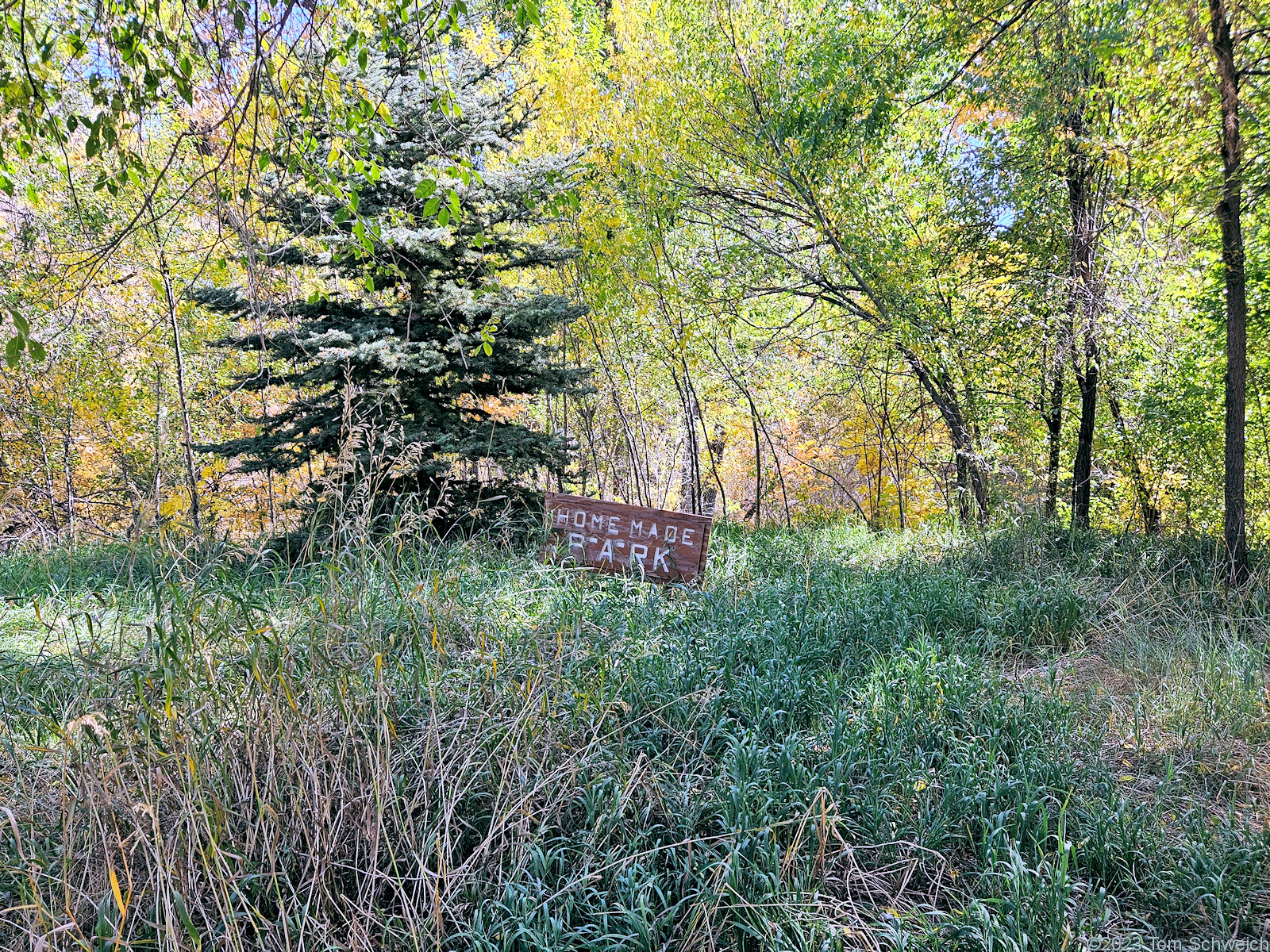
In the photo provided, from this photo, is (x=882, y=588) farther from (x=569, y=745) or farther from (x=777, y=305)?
(x=777, y=305)

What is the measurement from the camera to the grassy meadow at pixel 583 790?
78.2 inches

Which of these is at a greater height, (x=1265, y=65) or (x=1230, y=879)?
(x=1265, y=65)

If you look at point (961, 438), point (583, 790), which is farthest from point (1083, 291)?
point (583, 790)

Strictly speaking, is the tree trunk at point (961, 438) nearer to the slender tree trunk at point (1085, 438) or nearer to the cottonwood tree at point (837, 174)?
the cottonwood tree at point (837, 174)

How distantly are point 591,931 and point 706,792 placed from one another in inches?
28.0

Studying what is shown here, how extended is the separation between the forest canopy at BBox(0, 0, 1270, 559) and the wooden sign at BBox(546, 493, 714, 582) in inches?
36.9

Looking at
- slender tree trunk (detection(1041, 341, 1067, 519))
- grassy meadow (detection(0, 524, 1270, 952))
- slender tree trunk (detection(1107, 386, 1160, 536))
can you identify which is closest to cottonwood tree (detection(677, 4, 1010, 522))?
slender tree trunk (detection(1041, 341, 1067, 519))

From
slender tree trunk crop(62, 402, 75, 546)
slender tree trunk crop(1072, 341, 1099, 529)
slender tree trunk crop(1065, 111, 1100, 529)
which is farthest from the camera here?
slender tree trunk crop(62, 402, 75, 546)

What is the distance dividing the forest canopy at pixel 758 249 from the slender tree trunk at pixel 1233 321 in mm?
29

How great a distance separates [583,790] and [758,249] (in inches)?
282

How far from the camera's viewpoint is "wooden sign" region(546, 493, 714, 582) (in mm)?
5082

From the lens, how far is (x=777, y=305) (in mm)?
10211

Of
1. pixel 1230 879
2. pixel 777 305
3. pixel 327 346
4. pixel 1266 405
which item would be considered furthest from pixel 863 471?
pixel 1230 879

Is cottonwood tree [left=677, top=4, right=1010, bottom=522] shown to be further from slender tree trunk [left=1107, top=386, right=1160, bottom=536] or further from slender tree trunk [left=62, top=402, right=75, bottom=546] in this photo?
slender tree trunk [left=62, top=402, right=75, bottom=546]
